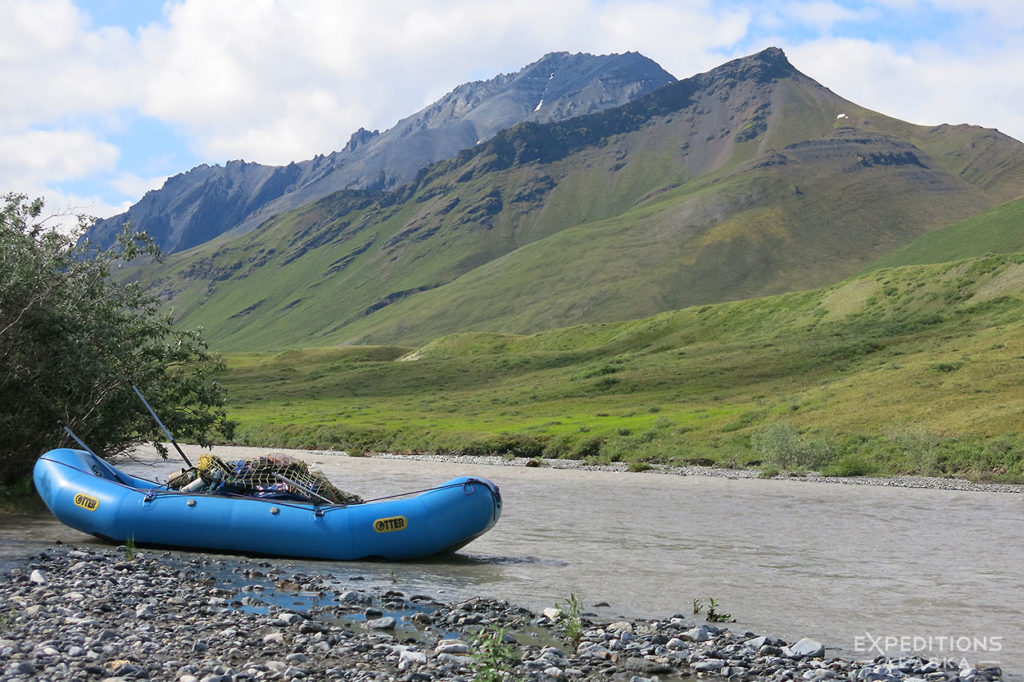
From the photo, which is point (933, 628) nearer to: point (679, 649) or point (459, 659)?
point (679, 649)

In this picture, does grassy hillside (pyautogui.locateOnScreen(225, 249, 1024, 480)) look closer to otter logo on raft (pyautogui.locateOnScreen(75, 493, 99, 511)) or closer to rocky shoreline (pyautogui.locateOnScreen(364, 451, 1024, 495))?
rocky shoreline (pyautogui.locateOnScreen(364, 451, 1024, 495))

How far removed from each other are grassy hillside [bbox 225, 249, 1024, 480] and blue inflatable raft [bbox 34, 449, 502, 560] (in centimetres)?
3192

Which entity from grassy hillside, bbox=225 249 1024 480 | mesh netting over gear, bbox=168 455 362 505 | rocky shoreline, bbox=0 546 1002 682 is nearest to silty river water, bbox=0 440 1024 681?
rocky shoreline, bbox=0 546 1002 682

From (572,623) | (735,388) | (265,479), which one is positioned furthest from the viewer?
(735,388)

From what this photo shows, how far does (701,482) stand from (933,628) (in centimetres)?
2938

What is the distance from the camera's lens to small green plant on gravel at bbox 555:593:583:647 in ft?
47.9

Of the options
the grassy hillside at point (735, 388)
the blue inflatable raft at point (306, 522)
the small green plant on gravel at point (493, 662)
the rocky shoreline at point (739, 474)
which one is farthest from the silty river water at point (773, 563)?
the grassy hillside at point (735, 388)

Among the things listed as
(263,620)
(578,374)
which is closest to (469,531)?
(263,620)

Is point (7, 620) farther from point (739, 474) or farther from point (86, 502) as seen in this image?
point (739, 474)

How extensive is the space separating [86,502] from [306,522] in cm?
604

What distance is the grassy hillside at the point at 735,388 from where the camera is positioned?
5238 cm

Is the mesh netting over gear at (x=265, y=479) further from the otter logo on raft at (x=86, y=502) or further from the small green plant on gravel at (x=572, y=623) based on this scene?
the small green plant on gravel at (x=572, y=623)

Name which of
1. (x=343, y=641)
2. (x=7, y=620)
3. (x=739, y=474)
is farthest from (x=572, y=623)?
(x=739, y=474)

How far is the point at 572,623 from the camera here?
14.7 meters
